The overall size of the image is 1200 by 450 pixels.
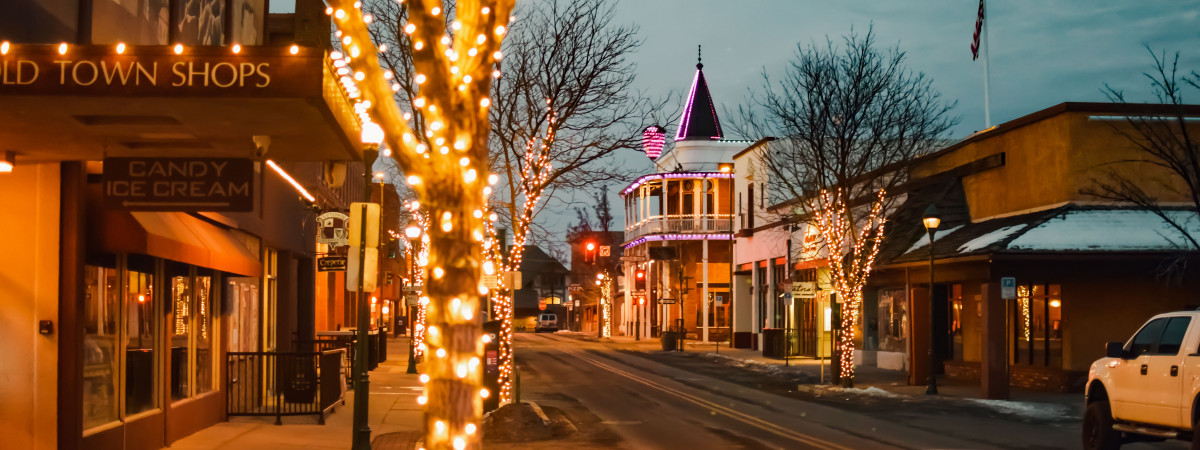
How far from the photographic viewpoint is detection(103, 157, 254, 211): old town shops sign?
1167cm

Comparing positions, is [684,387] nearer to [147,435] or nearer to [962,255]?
[962,255]

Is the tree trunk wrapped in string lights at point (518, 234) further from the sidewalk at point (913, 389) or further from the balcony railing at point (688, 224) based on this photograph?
the balcony railing at point (688, 224)

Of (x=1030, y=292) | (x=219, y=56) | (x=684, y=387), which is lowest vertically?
(x=684, y=387)

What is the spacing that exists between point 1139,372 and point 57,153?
483 inches

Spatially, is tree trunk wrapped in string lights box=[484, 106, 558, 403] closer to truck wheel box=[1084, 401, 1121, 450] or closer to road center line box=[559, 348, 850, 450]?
road center line box=[559, 348, 850, 450]

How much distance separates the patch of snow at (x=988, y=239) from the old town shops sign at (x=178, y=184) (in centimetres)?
1826

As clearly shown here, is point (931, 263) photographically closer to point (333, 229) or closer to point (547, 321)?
point (333, 229)

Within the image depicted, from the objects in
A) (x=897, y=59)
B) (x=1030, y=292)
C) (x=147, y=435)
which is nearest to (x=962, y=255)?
(x=1030, y=292)

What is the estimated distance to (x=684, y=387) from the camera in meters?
30.2

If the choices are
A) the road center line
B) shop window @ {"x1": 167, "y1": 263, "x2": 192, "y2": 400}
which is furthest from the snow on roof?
shop window @ {"x1": 167, "y1": 263, "x2": 192, "y2": 400}

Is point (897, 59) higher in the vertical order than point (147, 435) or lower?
higher

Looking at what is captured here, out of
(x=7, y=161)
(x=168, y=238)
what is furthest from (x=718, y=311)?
(x=7, y=161)

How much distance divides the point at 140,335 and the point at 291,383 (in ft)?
16.9

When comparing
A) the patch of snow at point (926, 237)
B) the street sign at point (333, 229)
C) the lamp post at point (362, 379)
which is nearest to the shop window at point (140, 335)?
the lamp post at point (362, 379)
